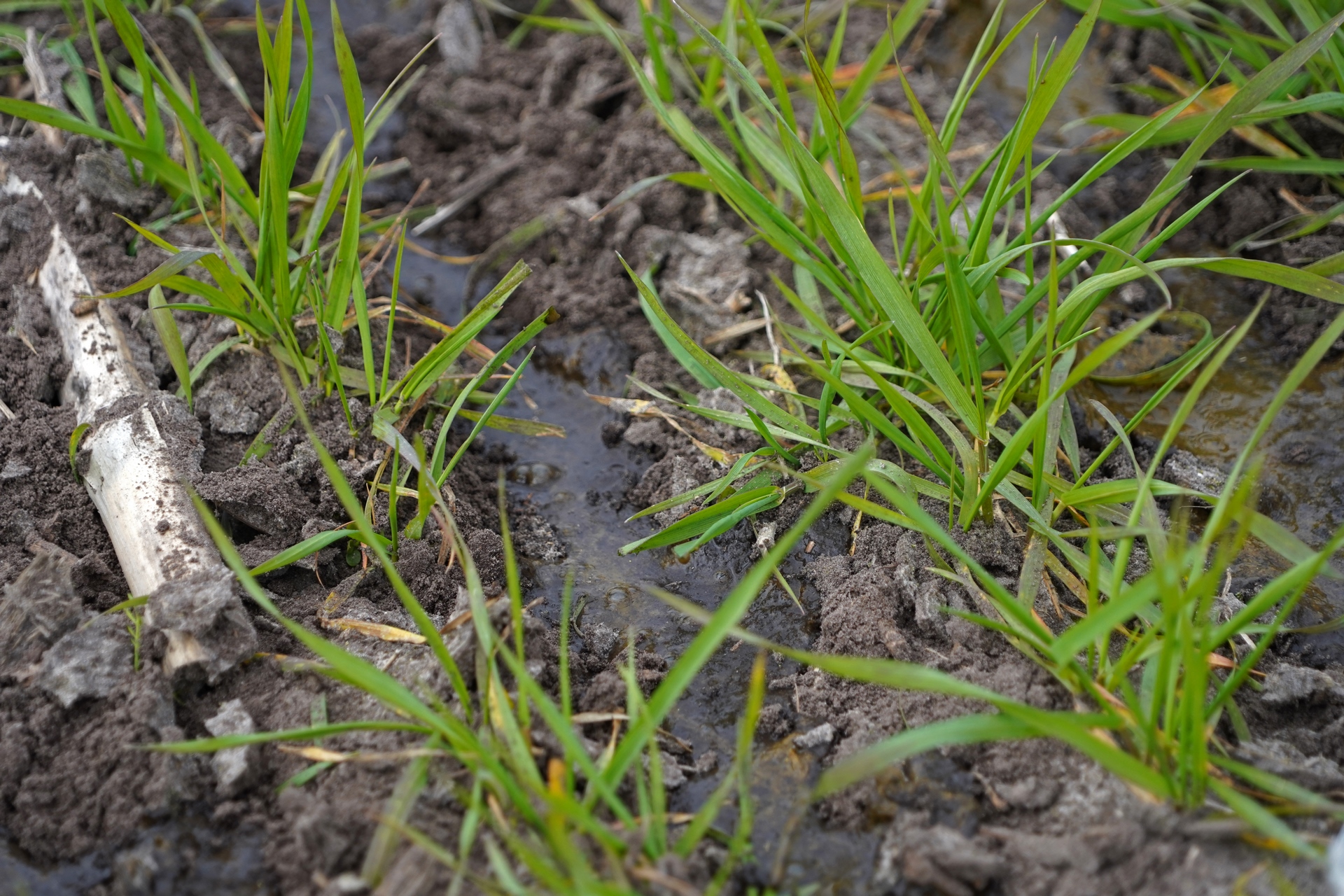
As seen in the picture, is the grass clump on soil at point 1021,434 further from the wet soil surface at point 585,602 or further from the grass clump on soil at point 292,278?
the grass clump on soil at point 292,278

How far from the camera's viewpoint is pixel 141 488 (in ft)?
5.82

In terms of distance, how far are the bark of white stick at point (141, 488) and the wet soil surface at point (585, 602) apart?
0.17ft

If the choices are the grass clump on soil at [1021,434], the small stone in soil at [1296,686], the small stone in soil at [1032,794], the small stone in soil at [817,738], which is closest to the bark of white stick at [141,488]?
the grass clump on soil at [1021,434]

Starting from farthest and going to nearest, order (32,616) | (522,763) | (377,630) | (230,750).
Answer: (377,630) < (32,616) < (230,750) < (522,763)

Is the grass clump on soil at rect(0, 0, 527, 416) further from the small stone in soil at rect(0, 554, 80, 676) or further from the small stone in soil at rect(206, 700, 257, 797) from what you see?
the small stone in soil at rect(206, 700, 257, 797)

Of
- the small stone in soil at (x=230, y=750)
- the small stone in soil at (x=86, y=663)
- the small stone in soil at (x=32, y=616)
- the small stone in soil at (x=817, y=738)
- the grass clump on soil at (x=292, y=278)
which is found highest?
the grass clump on soil at (x=292, y=278)

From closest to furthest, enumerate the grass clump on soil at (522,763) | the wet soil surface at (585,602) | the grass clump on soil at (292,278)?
the grass clump on soil at (522,763) < the wet soil surface at (585,602) < the grass clump on soil at (292,278)

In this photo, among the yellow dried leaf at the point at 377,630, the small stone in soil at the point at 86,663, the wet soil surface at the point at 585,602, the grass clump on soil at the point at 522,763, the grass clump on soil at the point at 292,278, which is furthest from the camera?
the grass clump on soil at the point at 292,278

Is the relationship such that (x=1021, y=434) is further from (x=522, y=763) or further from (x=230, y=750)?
(x=230, y=750)

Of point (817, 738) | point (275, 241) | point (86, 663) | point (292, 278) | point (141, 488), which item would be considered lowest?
point (817, 738)

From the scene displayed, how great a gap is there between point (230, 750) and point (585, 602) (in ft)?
2.31

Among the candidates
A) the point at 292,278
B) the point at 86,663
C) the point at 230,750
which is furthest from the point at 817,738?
the point at 292,278

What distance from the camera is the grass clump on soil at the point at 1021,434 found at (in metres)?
1.28

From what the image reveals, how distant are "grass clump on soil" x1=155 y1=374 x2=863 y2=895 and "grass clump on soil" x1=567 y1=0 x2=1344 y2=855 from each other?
0.66 ft
